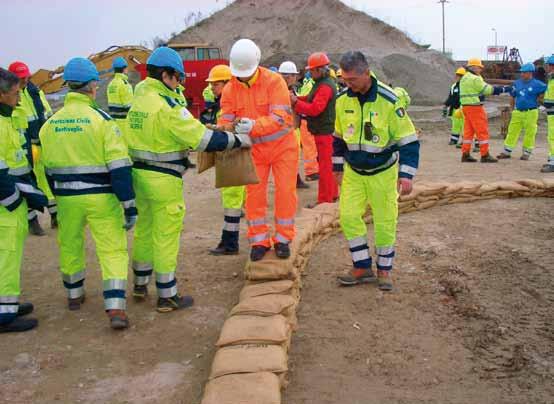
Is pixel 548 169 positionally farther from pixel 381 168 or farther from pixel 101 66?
pixel 101 66

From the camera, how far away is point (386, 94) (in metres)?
4.41

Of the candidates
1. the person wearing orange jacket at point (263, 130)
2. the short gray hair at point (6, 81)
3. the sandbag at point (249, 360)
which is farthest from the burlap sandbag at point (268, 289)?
the short gray hair at point (6, 81)

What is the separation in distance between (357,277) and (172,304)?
5.06ft

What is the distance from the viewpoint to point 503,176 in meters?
9.41

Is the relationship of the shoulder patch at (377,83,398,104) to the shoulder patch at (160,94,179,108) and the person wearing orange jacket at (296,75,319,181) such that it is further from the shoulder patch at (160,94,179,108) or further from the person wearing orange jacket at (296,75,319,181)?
the person wearing orange jacket at (296,75,319,181)

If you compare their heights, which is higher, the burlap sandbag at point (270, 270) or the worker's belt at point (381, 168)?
the worker's belt at point (381, 168)

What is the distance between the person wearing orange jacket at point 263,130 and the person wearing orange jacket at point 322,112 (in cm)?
193

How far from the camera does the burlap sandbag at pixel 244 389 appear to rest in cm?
280

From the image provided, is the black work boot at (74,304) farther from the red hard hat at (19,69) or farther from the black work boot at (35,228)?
the red hard hat at (19,69)

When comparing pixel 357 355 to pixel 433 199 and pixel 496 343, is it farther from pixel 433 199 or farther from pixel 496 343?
pixel 433 199

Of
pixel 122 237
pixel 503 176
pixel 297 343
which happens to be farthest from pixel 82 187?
pixel 503 176

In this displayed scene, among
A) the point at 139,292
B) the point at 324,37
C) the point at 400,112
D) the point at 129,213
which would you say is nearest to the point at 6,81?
the point at 129,213

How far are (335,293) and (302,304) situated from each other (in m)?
0.34

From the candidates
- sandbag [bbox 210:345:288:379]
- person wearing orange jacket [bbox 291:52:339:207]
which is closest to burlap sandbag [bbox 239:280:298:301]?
sandbag [bbox 210:345:288:379]
